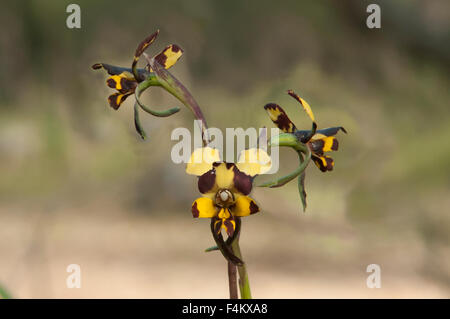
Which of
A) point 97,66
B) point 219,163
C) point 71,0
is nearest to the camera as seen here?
point 219,163

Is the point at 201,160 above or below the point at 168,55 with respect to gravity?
below

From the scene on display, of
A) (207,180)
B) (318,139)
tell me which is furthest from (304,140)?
(207,180)

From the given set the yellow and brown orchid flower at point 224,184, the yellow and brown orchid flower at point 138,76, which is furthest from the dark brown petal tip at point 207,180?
the yellow and brown orchid flower at point 138,76

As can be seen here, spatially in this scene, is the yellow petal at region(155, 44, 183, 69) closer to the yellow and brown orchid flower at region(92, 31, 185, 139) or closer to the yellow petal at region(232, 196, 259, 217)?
the yellow and brown orchid flower at region(92, 31, 185, 139)

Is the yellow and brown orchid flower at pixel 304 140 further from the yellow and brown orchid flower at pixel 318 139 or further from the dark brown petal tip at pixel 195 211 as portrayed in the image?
the dark brown petal tip at pixel 195 211

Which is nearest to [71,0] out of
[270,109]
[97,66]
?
[97,66]

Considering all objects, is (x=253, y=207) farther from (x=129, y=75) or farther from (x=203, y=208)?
(x=129, y=75)

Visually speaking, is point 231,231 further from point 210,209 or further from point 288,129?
point 288,129

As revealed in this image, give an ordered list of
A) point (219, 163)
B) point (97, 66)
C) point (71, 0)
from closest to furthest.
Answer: point (219, 163) → point (97, 66) → point (71, 0)
